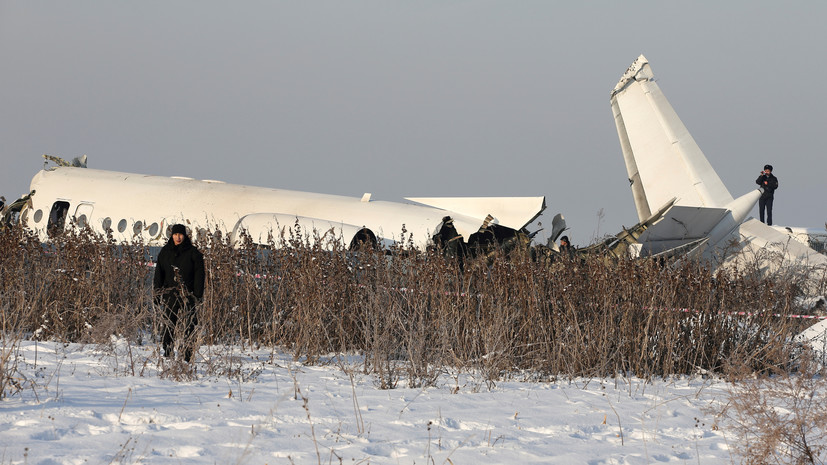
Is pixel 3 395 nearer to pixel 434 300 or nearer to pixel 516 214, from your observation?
pixel 434 300

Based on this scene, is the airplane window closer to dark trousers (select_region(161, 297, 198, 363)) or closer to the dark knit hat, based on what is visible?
the dark knit hat

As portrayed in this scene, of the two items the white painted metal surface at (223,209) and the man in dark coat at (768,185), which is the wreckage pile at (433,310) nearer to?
the white painted metal surface at (223,209)

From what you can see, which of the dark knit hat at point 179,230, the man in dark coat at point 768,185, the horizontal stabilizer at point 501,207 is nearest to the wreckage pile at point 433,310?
the dark knit hat at point 179,230

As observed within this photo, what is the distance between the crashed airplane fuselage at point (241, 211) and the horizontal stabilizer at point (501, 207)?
2 cm

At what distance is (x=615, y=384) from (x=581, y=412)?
161cm

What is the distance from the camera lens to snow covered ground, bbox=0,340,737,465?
16.7 feet

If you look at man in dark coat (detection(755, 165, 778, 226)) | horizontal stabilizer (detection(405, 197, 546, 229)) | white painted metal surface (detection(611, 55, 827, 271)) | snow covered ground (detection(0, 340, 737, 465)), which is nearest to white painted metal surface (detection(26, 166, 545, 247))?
horizontal stabilizer (detection(405, 197, 546, 229))

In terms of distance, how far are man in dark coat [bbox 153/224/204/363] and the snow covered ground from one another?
0.85 metres

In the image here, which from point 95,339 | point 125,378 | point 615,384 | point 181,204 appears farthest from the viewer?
point 181,204

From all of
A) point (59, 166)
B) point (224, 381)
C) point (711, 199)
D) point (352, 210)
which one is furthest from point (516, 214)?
point (59, 166)

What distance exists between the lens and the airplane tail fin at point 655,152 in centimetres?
1834

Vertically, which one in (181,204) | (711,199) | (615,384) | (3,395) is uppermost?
(711,199)

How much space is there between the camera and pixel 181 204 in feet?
59.1

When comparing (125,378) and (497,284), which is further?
(497,284)
